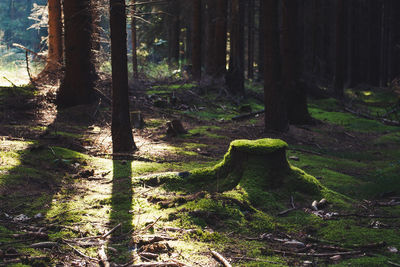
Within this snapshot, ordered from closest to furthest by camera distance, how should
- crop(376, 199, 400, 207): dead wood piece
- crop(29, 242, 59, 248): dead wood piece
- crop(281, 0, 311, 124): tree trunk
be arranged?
1. crop(29, 242, 59, 248): dead wood piece
2. crop(376, 199, 400, 207): dead wood piece
3. crop(281, 0, 311, 124): tree trunk

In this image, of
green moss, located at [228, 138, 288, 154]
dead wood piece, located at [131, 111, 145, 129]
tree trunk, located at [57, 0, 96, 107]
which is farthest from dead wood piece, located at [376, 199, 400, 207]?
tree trunk, located at [57, 0, 96, 107]

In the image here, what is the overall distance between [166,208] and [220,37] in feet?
51.6

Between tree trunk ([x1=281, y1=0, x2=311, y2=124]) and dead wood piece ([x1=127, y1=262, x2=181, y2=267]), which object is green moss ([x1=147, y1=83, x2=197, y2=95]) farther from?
dead wood piece ([x1=127, y1=262, x2=181, y2=267])

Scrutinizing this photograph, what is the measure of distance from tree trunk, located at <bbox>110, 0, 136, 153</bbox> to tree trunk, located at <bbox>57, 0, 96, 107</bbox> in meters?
4.13

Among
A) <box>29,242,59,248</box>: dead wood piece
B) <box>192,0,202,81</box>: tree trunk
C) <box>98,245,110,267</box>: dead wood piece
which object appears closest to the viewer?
<box>98,245,110,267</box>: dead wood piece

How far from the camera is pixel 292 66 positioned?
13102 mm

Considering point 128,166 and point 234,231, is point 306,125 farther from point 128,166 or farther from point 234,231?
point 234,231

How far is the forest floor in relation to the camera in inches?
161

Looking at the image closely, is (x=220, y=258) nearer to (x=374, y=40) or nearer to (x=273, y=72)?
(x=273, y=72)

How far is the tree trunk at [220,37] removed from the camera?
1964 centimetres

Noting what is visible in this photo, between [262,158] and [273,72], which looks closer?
[262,158]

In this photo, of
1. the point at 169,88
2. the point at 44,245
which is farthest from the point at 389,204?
the point at 169,88

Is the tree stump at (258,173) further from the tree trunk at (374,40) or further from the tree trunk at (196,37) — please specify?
the tree trunk at (374,40)

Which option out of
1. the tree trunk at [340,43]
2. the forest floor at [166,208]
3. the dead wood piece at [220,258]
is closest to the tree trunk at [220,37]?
the tree trunk at [340,43]
